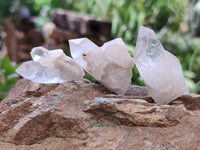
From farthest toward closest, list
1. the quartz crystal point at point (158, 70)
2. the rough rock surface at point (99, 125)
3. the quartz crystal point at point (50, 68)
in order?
the quartz crystal point at point (50, 68) < the quartz crystal point at point (158, 70) < the rough rock surface at point (99, 125)

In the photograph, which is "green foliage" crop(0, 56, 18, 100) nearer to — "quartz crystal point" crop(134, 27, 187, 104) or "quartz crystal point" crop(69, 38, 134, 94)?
"quartz crystal point" crop(69, 38, 134, 94)

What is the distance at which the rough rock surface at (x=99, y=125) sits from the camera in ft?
2.79

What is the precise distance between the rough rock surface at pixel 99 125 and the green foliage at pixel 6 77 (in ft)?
5.38

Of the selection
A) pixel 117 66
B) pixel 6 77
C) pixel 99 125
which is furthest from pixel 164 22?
pixel 99 125

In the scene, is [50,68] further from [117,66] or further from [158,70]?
[158,70]

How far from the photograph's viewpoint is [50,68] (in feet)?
3.88

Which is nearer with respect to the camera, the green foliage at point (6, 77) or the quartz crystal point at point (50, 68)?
the quartz crystal point at point (50, 68)

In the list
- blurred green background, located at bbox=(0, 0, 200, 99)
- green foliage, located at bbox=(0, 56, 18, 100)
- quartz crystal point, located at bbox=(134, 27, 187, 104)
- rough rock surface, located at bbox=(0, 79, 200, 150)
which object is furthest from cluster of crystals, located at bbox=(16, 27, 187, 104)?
blurred green background, located at bbox=(0, 0, 200, 99)

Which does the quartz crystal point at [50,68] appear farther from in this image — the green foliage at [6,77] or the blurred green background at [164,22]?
the blurred green background at [164,22]

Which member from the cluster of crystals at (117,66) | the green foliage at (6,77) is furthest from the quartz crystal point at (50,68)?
the green foliage at (6,77)

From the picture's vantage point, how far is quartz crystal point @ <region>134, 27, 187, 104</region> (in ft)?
3.32

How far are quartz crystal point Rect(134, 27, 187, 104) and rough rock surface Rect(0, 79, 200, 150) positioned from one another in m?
0.10

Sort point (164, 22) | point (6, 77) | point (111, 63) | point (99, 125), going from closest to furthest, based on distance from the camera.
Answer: point (99, 125) → point (111, 63) → point (6, 77) → point (164, 22)

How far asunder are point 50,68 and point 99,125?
0.42 meters
